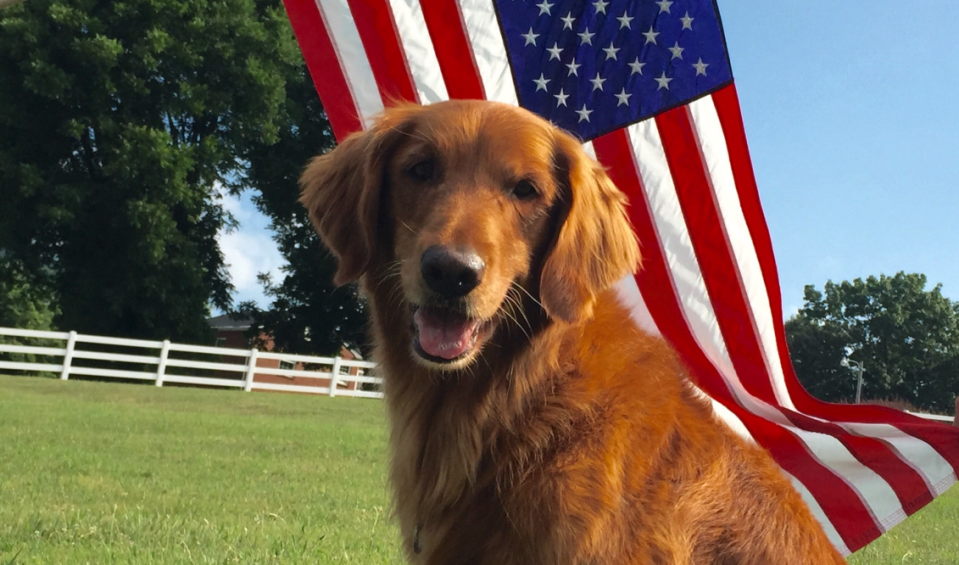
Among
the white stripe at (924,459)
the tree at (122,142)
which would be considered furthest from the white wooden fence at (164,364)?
the white stripe at (924,459)

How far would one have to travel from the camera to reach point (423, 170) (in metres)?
3.07

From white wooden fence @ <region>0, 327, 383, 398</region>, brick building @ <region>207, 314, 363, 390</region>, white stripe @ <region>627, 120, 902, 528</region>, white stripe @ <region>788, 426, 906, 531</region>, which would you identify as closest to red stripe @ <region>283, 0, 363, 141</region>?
white stripe @ <region>627, 120, 902, 528</region>

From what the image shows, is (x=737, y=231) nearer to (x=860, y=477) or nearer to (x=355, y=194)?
(x=860, y=477)

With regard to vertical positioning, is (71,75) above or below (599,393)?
above

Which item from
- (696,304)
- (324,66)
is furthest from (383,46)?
(696,304)

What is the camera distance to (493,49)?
4227mm

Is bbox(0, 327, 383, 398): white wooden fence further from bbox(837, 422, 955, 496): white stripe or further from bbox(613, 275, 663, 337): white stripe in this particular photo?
bbox(837, 422, 955, 496): white stripe

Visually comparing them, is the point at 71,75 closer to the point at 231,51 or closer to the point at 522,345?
the point at 231,51

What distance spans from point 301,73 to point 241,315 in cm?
992

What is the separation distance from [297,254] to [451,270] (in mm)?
30958

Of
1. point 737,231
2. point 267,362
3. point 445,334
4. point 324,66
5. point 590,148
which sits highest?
point 267,362

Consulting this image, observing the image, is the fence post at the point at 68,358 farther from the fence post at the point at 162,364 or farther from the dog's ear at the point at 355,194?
the dog's ear at the point at 355,194

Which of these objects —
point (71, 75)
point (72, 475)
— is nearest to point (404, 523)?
point (72, 475)

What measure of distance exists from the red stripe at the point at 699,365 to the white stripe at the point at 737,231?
29cm
